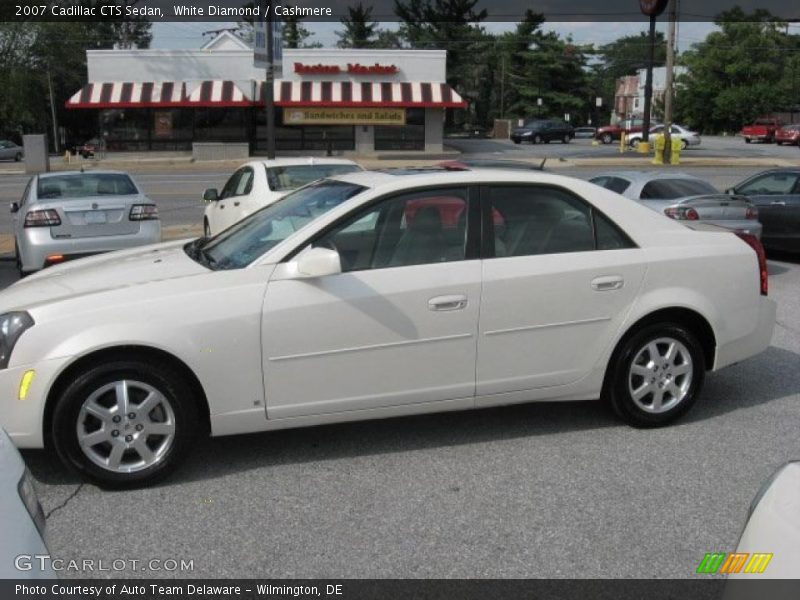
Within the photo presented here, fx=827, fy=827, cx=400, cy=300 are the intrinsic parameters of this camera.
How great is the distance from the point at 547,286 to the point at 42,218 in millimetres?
7385

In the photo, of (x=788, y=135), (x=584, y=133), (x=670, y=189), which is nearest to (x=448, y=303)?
(x=670, y=189)

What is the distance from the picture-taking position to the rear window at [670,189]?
10.8 m

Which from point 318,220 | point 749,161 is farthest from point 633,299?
point 749,161

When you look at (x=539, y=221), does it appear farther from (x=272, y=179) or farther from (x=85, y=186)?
(x=85, y=186)

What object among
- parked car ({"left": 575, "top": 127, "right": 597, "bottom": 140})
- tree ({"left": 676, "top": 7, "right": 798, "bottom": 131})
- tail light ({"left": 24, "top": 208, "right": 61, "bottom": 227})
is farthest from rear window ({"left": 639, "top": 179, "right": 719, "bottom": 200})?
tree ({"left": 676, "top": 7, "right": 798, "bottom": 131})

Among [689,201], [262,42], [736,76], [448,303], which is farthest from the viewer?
[736,76]

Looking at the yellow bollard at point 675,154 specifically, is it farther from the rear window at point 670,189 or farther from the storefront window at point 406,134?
the rear window at point 670,189

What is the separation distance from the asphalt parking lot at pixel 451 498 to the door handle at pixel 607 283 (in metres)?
0.92

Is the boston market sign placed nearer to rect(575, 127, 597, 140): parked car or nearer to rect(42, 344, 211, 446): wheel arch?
rect(575, 127, 597, 140): parked car

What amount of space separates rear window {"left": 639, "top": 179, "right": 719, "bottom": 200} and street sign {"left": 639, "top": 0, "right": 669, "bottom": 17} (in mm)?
20994

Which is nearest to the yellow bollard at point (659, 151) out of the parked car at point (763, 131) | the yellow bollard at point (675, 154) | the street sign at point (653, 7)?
the yellow bollard at point (675, 154)

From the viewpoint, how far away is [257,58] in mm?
14180

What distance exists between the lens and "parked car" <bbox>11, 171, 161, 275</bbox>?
9.98 metres

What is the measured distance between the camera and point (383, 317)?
454cm
